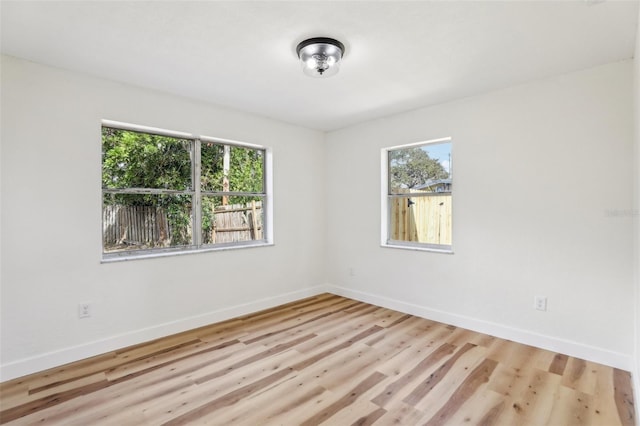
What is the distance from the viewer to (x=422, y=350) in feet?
9.18

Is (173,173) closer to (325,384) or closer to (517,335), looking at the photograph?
(325,384)

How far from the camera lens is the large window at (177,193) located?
Result: 2959 mm

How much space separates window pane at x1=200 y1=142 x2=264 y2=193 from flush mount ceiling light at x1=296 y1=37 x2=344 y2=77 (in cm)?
169

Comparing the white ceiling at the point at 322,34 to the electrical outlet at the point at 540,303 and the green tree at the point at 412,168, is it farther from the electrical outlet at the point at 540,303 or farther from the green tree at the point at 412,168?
the electrical outlet at the point at 540,303

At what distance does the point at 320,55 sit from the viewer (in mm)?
2250

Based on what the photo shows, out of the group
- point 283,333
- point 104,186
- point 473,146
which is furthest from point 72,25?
point 473,146

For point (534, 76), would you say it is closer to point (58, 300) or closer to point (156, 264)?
point (156, 264)

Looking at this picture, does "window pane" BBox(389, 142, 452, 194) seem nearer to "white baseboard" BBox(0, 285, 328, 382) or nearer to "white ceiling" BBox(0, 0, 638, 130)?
"white ceiling" BBox(0, 0, 638, 130)

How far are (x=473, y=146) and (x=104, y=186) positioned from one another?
139 inches

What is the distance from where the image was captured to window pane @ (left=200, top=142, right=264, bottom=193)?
3585mm

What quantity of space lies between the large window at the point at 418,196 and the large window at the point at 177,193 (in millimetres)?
1606

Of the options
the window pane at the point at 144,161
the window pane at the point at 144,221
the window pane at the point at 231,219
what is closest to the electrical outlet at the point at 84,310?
the window pane at the point at 144,221

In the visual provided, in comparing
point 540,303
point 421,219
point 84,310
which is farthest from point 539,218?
point 84,310

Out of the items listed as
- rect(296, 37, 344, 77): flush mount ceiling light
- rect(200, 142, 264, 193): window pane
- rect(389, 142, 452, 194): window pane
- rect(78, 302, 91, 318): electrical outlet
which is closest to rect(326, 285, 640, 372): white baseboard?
rect(389, 142, 452, 194): window pane
